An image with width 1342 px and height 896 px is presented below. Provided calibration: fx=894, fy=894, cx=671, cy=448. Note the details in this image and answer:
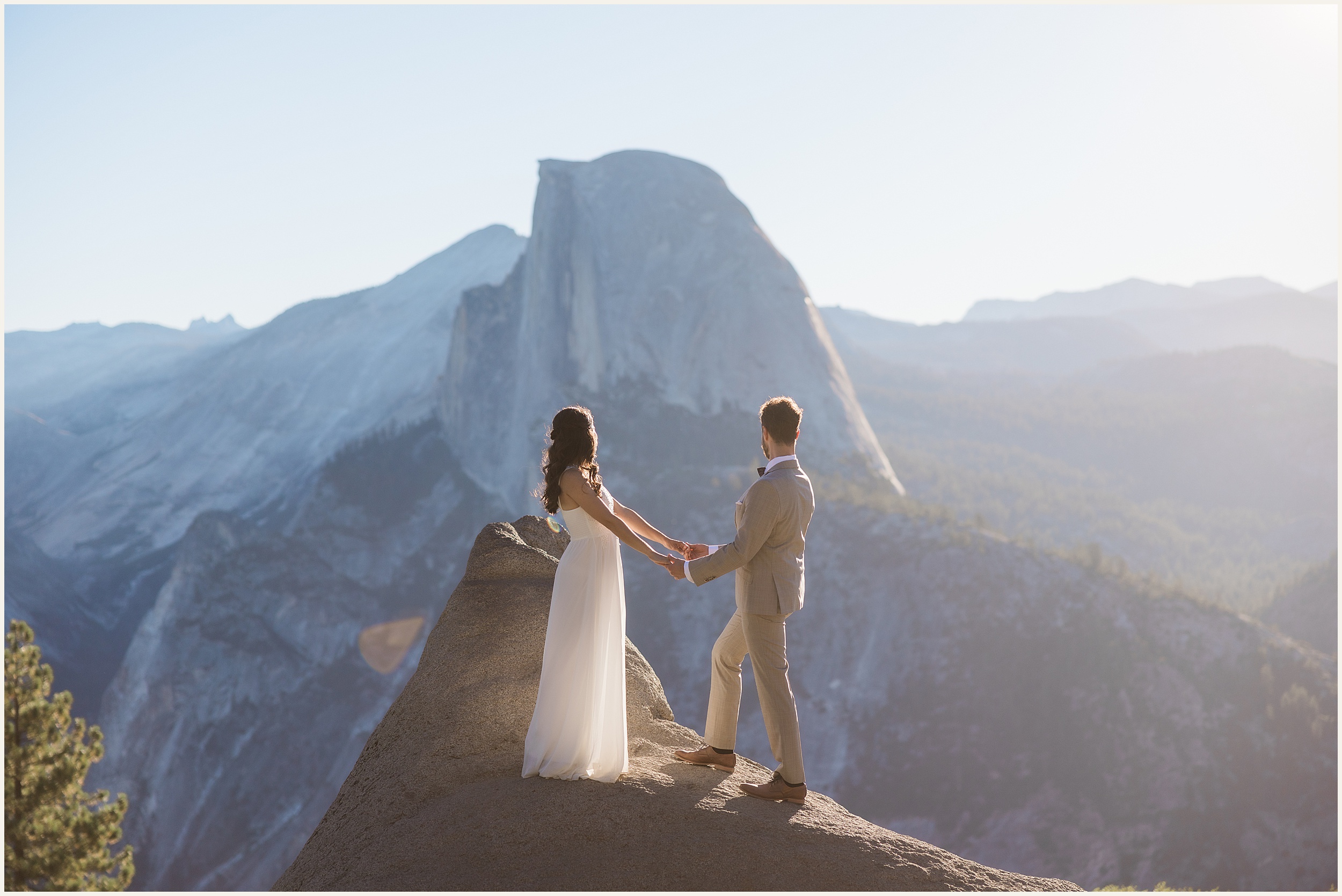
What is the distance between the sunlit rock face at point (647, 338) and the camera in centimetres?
6128

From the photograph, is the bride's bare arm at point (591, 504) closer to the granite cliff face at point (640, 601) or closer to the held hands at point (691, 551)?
the held hands at point (691, 551)

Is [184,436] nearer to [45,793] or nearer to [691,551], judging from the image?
[45,793]

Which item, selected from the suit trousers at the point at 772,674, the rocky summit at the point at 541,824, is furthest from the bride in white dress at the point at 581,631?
the suit trousers at the point at 772,674

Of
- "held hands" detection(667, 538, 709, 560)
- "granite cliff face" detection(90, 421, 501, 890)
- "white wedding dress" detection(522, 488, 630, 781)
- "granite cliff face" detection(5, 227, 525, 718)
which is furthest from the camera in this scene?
"granite cliff face" detection(5, 227, 525, 718)

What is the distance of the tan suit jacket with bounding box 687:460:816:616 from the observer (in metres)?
5.60

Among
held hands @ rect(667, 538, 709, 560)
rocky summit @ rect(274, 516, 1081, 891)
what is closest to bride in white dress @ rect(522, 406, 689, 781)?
rocky summit @ rect(274, 516, 1081, 891)

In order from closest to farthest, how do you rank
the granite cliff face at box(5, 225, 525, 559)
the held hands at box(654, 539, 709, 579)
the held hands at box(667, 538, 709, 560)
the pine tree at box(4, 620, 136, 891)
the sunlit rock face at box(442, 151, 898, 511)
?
the held hands at box(654, 539, 709, 579), the held hands at box(667, 538, 709, 560), the pine tree at box(4, 620, 136, 891), the sunlit rock face at box(442, 151, 898, 511), the granite cliff face at box(5, 225, 525, 559)

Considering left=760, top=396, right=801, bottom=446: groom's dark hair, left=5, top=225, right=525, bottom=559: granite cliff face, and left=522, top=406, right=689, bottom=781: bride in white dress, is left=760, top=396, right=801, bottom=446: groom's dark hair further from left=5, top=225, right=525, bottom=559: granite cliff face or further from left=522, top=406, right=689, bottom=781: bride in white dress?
left=5, top=225, right=525, bottom=559: granite cliff face

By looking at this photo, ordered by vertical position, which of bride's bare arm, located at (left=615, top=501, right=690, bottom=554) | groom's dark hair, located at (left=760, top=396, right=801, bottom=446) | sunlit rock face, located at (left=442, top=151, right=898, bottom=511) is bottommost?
bride's bare arm, located at (left=615, top=501, right=690, bottom=554)

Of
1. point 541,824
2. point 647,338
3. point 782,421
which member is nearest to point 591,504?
point 782,421

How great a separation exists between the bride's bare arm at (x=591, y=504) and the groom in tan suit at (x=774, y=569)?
1.37 ft

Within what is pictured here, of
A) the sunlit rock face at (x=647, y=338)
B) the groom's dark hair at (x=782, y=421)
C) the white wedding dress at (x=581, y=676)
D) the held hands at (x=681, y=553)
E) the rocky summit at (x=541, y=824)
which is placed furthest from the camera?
the sunlit rock face at (x=647, y=338)

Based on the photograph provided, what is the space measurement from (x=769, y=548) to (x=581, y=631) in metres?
1.37

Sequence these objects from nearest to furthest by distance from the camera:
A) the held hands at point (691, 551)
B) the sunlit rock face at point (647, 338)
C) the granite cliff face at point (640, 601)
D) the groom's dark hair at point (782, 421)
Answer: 1. the groom's dark hair at point (782, 421)
2. the held hands at point (691, 551)
3. the granite cliff face at point (640, 601)
4. the sunlit rock face at point (647, 338)
